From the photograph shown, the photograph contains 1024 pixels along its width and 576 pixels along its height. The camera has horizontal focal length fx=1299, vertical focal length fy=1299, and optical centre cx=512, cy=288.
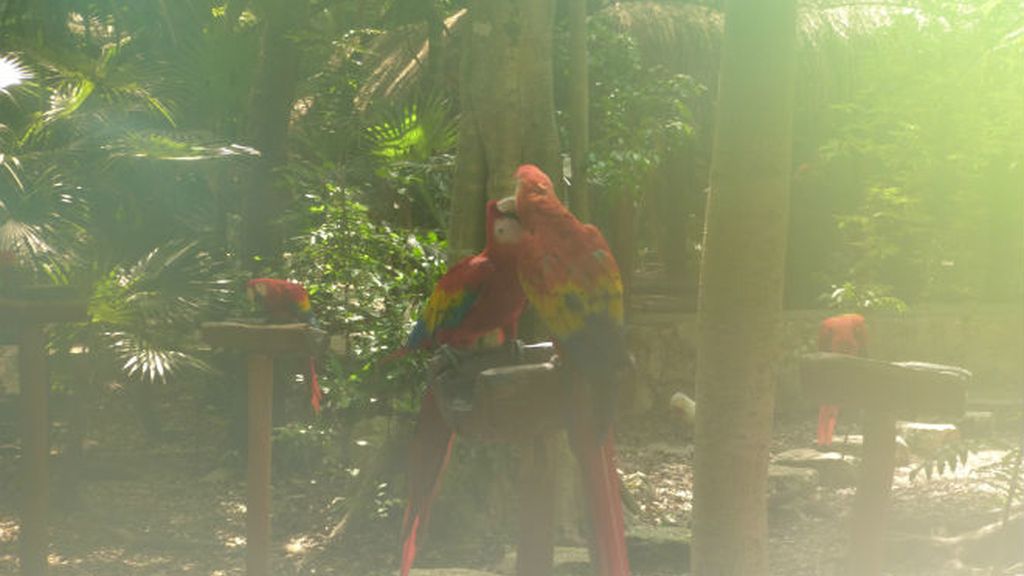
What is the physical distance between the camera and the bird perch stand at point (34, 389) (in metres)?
4.14

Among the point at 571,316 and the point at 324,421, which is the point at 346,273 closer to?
the point at 324,421

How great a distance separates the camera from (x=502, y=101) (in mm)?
5984

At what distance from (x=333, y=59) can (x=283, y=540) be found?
164 inches

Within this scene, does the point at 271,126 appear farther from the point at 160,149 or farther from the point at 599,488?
the point at 599,488

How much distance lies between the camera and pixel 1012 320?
12328 mm

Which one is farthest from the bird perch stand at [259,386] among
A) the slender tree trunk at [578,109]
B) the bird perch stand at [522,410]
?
the slender tree trunk at [578,109]

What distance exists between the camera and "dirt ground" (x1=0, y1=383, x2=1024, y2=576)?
6527mm

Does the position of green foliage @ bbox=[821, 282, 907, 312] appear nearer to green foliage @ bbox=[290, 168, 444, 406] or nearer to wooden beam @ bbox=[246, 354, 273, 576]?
green foliage @ bbox=[290, 168, 444, 406]

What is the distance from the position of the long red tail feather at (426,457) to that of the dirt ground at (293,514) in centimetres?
226

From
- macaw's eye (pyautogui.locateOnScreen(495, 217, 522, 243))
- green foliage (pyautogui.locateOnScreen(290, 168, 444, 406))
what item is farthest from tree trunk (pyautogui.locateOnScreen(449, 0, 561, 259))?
macaw's eye (pyautogui.locateOnScreen(495, 217, 522, 243))

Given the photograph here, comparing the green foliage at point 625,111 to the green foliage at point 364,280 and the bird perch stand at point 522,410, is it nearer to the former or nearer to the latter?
the green foliage at point 364,280

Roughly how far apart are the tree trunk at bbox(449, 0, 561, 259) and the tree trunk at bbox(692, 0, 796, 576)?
2.83 m

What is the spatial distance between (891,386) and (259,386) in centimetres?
198

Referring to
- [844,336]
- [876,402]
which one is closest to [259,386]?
[876,402]
